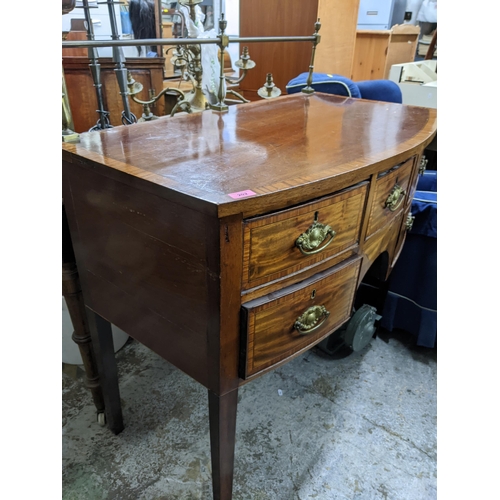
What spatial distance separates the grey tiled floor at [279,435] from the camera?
1.13m

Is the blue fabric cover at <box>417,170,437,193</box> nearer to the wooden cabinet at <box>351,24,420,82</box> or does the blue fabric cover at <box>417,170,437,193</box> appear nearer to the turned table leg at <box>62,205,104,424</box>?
the turned table leg at <box>62,205,104,424</box>

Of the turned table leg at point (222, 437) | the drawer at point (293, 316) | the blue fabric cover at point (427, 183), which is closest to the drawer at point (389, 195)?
the drawer at point (293, 316)

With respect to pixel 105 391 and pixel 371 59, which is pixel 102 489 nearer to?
pixel 105 391

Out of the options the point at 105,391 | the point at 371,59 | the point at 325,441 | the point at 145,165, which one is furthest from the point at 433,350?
the point at 371,59

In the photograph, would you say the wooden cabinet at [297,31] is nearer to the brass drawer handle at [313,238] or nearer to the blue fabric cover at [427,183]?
the blue fabric cover at [427,183]

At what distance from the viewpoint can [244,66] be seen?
1.21 metres

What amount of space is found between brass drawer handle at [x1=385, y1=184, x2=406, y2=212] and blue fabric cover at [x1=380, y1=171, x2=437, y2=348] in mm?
458

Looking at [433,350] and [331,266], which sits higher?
[331,266]

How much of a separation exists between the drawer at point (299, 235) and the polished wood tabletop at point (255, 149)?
4cm

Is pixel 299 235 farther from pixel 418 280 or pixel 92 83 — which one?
pixel 92 83

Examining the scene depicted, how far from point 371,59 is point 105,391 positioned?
10.2ft

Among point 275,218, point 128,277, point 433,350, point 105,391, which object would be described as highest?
point 275,218

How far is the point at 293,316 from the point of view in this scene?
2.57 feet

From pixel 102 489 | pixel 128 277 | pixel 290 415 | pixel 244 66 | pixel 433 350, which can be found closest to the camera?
pixel 128 277
